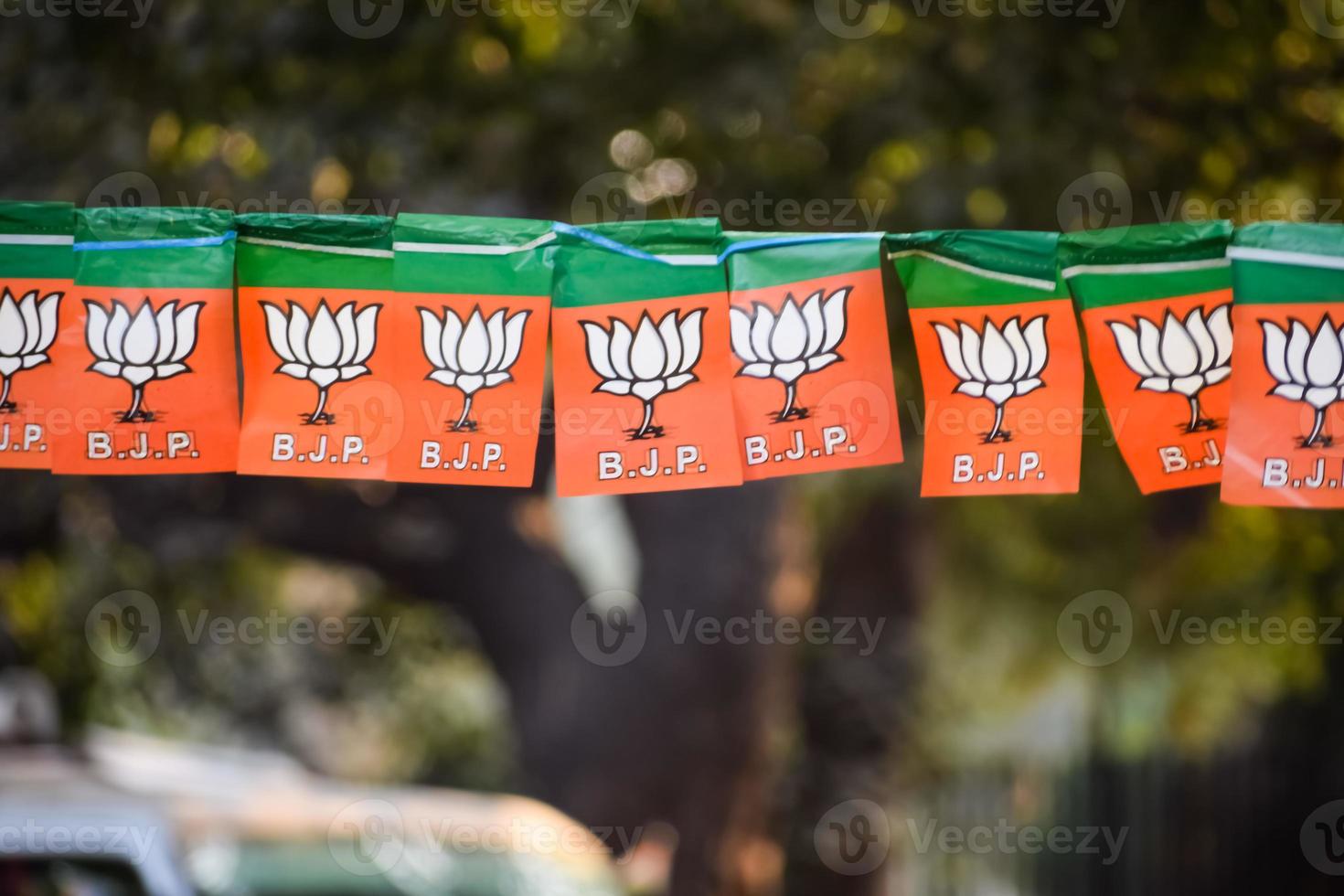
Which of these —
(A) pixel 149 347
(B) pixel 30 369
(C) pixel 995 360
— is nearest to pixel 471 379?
(A) pixel 149 347

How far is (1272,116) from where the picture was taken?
4.98 metres

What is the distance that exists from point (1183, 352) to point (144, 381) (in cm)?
248

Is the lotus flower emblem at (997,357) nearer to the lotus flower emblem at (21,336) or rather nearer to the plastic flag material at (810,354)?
the plastic flag material at (810,354)

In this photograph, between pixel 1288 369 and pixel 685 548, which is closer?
pixel 1288 369

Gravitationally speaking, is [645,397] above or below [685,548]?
above

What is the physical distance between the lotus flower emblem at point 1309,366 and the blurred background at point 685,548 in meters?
2.13

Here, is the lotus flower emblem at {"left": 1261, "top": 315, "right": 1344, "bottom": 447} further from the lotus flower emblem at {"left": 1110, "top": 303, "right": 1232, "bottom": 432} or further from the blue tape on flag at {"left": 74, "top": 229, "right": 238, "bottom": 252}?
the blue tape on flag at {"left": 74, "top": 229, "right": 238, "bottom": 252}

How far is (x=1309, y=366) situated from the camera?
3012mm

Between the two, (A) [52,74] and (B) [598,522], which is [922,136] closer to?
(A) [52,74]

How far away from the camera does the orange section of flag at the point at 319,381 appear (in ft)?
9.80

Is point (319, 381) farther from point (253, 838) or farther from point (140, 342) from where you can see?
point (253, 838)

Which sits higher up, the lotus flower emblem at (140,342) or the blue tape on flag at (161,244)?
the blue tape on flag at (161,244)

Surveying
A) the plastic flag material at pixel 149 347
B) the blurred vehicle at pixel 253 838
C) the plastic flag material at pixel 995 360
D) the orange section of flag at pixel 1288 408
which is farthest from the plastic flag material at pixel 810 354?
the blurred vehicle at pixel 253 838

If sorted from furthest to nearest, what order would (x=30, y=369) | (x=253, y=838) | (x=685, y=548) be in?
(x=685, y=548) → (x=253, y=838) → (x=30, y=369)
